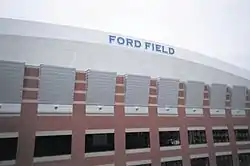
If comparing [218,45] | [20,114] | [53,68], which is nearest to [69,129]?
[20,114]

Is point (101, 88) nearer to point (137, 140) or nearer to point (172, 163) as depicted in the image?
point (137, 140)

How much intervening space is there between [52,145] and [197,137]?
169 inches

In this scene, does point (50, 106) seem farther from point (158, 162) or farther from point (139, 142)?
point (158, 162)

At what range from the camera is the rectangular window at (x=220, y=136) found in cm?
768

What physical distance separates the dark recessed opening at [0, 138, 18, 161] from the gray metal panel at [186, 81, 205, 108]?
4.81 metres

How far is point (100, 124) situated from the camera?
19.8 feet

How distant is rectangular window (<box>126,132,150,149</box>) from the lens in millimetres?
6324

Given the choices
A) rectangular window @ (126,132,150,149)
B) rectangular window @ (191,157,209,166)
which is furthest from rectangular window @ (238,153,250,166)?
rectangular window @ (126,132,150,149)

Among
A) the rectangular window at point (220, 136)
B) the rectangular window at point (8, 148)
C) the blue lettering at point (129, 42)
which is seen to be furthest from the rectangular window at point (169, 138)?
the rectangular window at point (8, 148)

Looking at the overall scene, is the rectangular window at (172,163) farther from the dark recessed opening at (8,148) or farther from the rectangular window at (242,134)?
the dark recessed opening at (8,148)

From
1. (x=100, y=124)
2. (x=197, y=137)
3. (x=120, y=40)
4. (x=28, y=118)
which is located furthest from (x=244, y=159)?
(x=28, y=118)

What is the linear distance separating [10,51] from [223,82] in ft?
20.2

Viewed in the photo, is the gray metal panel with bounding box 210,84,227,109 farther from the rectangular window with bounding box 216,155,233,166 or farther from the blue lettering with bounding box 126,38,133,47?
the blue lettering with bounding box 126,38,133,47

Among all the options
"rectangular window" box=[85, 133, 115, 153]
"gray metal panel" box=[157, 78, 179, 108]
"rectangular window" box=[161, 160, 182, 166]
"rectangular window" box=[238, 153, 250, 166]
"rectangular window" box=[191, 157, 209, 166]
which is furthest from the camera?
"rectangular window" box=[238, 153, 250, 166]
